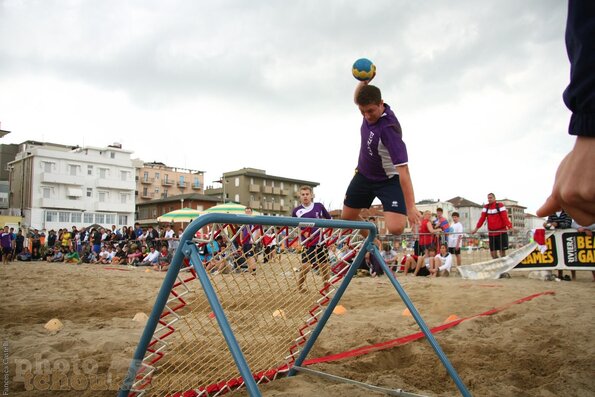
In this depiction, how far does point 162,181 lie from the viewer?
279 feet

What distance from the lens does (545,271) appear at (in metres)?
9.32

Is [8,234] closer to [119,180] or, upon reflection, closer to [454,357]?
[454,357]

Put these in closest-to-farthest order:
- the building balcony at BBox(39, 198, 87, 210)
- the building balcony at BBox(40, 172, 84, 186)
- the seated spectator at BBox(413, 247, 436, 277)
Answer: the seated spectator at BBox(413, 247, 436, 277)
the building balcony at BBox(39, 198, 87, 210)
the building balcony at BBox(40, 172, 84, 186)

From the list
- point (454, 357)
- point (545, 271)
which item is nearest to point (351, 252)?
point (454, 357)

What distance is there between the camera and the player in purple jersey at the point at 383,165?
4207mm

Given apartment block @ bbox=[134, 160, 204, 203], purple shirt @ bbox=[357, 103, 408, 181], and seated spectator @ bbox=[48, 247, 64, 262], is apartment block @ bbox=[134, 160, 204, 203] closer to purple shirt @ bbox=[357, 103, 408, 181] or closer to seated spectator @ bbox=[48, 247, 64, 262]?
seated spectator @ bbox=[48, 247, 64, 262]

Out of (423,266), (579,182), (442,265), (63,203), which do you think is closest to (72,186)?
(63,203)

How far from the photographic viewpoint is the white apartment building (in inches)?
2302

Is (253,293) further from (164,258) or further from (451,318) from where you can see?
(164,258)

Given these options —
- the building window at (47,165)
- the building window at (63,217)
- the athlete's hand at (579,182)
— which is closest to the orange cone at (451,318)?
the athlete's hand at (579,182)

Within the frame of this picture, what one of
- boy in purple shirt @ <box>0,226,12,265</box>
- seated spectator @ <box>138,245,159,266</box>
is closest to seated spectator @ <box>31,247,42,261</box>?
boy in purple shirt @ <box>0,226,12,265</box>

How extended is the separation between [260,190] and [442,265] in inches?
2785

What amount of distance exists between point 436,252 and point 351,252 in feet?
31.9

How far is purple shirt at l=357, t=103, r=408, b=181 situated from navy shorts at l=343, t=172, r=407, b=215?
75 mm
